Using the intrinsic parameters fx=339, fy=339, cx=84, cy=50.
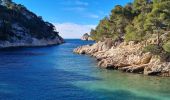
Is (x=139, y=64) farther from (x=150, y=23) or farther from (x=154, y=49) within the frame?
(x=150, y=23)

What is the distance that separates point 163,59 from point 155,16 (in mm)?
12308

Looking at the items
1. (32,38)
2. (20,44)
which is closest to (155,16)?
(20,44)

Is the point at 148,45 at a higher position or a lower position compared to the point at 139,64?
higher

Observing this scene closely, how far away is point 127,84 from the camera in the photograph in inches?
2153

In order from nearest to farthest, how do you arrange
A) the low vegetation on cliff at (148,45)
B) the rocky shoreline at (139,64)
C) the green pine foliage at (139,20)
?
the rocky shoreline at (139,64)
the low vegetation on cliff at (148,45)
the green pine foliage at (139,20)

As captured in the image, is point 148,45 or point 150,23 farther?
point 150,23

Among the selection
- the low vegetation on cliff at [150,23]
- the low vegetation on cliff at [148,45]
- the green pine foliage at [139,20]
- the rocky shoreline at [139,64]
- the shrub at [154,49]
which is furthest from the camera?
the green pine foliage at [139,20]

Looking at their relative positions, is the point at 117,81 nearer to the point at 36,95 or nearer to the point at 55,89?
the point at 55,89

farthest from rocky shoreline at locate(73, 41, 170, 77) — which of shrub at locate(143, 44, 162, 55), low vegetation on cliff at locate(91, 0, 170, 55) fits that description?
low vegetation on cliff at locate(91, 0, 170, 55)

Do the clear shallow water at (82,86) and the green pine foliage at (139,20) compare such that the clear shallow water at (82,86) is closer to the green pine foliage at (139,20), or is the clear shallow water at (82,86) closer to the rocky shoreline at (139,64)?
the rocky shoreline at (139,64)

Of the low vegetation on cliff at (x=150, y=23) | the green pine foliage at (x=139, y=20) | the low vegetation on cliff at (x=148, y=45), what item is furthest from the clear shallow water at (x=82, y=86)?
the green pine foliage at (x=139, y=20)

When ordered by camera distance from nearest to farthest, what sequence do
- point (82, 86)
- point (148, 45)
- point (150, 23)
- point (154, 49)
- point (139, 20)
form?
point (82, 86), point (154, 49), point (148, 45), point (150, 23), point (139, 20)

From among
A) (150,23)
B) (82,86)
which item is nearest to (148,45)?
(150,23)

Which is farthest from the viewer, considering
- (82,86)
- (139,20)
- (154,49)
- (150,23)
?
(139,20)
